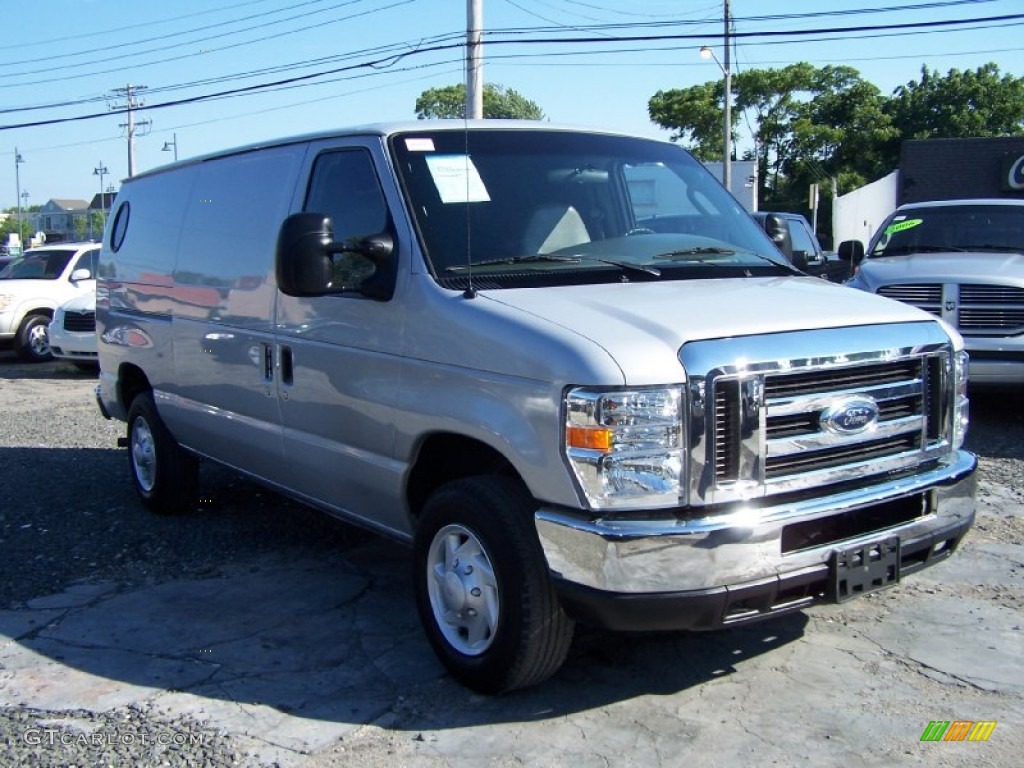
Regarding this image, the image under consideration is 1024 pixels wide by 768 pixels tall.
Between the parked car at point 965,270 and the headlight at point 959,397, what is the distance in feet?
12.2

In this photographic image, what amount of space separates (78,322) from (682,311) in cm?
1200

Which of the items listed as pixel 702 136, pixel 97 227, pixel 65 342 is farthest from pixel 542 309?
pixel 97 227

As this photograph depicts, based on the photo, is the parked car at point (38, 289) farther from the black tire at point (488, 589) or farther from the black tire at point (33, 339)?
the black tire at point (488, 589)

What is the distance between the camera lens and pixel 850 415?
3.63m

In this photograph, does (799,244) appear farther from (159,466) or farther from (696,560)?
(696,560)

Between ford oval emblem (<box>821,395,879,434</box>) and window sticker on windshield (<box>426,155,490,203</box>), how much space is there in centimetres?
166

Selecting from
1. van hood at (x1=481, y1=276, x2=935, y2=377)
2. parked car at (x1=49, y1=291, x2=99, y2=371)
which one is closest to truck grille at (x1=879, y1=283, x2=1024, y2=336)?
van hood at (x1=481, y1=276, x2=935, y2=377)

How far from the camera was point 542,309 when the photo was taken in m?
3.70

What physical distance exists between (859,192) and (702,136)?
62.4 feet

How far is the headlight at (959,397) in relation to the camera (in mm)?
4039

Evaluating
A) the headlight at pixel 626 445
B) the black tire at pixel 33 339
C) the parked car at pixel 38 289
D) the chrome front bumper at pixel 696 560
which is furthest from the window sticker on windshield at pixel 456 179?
the black tire at pixel 33 339

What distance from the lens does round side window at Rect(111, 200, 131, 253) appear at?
704 centimetres

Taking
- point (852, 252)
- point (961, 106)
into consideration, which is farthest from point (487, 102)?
point (852, 252)

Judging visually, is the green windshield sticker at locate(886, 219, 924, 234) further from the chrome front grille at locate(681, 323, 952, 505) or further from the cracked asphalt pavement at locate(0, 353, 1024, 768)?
the chrome front grille at locate(681, 323, 952, 505)
